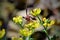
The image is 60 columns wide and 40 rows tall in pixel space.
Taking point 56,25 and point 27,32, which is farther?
point 56,25

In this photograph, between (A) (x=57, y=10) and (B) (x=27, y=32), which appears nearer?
(B) (x=27, y=32)

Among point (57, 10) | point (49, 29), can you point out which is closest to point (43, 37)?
point (49, 29)

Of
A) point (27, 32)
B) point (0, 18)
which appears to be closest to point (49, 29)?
point (0, 18)

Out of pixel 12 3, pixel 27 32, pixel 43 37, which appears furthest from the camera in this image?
pixel 12 3

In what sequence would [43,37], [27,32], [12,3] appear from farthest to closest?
[12,3] → [43,37] → [27,32]

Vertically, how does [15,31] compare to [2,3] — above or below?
below

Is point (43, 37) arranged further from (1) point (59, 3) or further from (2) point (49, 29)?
(1) point (59, 3)

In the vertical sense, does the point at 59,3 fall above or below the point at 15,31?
above

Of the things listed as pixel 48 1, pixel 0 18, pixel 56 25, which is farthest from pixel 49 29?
pixel 0 18

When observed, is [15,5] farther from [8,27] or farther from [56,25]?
[56,25]
